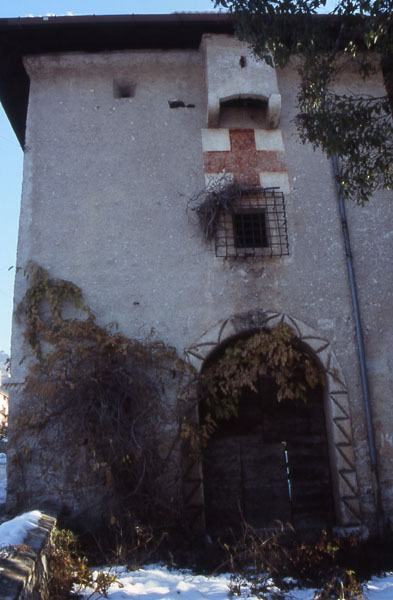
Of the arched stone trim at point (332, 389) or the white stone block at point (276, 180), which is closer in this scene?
the arched stone trim at point (332, 389)

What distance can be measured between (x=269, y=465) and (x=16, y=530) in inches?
132

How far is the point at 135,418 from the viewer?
213 inches

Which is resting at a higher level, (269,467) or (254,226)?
(254,226)

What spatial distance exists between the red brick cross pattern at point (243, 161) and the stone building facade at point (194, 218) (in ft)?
0.06

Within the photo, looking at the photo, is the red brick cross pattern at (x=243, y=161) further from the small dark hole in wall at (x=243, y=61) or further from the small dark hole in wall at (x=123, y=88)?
the small dark hole in wall at (x=123, y=88)

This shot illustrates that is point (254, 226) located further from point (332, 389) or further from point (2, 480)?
point (2, 480)

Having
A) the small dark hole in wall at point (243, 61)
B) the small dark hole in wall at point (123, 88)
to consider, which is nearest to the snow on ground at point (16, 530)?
the small dark hole in wall at point (123, 88)

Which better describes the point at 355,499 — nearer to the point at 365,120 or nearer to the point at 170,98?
the point at 365,120

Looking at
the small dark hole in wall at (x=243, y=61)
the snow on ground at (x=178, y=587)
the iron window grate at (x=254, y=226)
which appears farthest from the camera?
the small dark hole in wall at (x=243, y=61)

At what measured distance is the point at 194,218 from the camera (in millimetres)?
6410

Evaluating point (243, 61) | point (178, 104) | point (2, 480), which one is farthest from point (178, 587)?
point (243, 61)

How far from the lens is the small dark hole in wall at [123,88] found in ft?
22.9

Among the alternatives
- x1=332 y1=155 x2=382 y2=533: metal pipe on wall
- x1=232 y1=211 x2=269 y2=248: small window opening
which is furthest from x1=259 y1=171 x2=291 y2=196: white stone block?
x1=332 y1=155 x2=382 y2=533: metal pipe on wall

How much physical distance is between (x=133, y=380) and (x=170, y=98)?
13.0 feet
